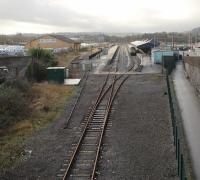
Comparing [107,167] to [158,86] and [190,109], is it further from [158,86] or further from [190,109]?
[158,86]

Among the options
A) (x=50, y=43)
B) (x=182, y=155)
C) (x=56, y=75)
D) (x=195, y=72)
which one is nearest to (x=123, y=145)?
(x=182, y=155)

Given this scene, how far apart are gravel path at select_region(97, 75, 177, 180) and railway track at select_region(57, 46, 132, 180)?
1.05 feet

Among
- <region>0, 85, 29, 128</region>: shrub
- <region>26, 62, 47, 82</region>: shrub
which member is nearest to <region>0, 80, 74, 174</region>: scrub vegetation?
<region>0, 85, 29, 128</region>: shrub

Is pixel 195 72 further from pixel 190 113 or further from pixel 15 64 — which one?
pixel 15 64

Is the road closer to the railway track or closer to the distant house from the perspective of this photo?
the railway track

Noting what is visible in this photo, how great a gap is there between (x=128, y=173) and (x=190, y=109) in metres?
12.3

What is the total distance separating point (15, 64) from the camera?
3064 cm

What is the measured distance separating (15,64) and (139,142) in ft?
57.8

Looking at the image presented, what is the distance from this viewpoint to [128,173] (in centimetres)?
1227

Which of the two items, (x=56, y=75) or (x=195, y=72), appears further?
(x=56, y=75)

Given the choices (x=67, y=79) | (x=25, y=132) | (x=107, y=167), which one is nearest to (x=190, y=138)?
(x=107, y=167)

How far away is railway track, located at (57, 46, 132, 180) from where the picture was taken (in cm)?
1229

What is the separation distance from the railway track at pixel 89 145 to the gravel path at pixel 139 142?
1.05 feet

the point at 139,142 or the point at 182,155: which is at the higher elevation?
the point at 182,155
